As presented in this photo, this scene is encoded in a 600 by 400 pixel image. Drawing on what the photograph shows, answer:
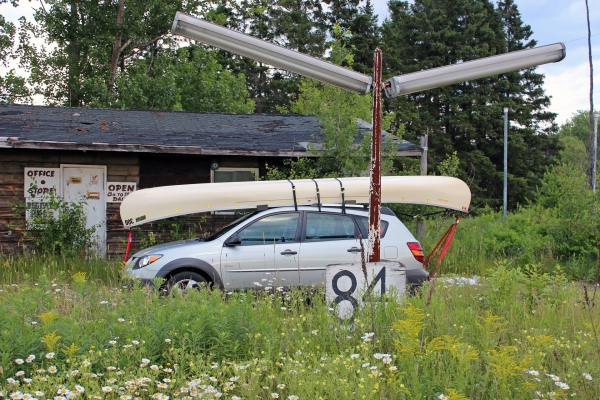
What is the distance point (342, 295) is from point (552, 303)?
2480 millimetres

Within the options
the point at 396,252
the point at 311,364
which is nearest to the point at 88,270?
the point at 396,252

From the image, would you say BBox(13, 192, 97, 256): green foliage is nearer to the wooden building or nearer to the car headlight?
the wooden building

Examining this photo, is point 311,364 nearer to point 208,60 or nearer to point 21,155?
point 21,155

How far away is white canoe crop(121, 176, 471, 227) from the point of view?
9273 millimetres

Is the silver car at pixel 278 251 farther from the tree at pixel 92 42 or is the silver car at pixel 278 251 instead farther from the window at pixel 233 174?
the tree at pixel 92 42

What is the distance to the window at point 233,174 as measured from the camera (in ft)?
46.2

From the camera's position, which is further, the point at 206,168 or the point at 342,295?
the point at 206,168

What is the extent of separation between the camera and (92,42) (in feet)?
92.9

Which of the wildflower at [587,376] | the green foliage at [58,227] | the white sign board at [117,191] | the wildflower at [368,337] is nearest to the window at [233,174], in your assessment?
the white sign board at [117,191]

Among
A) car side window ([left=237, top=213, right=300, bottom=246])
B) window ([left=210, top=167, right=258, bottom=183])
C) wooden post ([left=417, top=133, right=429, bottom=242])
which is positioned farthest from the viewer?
window ([left=210, top=167, right=258, bottom=183])

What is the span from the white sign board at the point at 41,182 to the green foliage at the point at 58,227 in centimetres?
35

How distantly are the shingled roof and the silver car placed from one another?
4367 mm

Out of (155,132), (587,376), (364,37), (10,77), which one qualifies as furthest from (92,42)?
(587,376)

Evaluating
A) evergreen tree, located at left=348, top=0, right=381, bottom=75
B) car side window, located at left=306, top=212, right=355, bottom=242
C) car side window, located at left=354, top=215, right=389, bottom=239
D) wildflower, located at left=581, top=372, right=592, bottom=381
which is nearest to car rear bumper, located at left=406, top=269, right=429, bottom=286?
car side window, located at left=354, top=215, right=389, bottom=239
